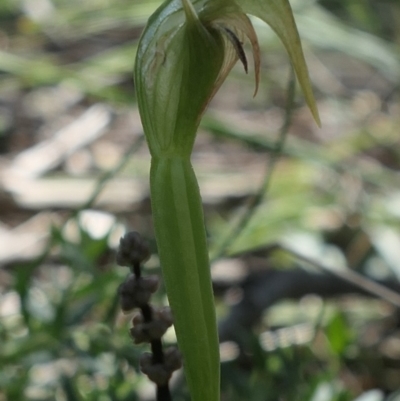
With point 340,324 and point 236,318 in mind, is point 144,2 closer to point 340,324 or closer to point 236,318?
point 236,318

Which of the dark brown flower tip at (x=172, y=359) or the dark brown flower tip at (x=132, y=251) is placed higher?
the dark brown flower tip at (x=132, y=251)

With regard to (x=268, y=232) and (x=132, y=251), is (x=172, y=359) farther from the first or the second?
(x=268, y=232)

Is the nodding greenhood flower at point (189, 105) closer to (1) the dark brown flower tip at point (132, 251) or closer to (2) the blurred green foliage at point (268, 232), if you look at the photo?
(1) the dark brown flower tip at point (132, 251)

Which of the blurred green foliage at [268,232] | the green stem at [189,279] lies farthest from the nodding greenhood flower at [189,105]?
the blurred green foliage at [268,232]

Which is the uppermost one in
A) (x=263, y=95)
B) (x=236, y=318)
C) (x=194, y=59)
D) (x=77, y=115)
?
(x=194, y=59)

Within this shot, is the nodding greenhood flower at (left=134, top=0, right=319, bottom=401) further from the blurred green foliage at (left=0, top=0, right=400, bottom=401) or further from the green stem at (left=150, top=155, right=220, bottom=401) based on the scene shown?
the blurred green foliage at (left=0, top=0, right=400, bottom=401)

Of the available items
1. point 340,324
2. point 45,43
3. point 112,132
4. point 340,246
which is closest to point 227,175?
point 340,246
